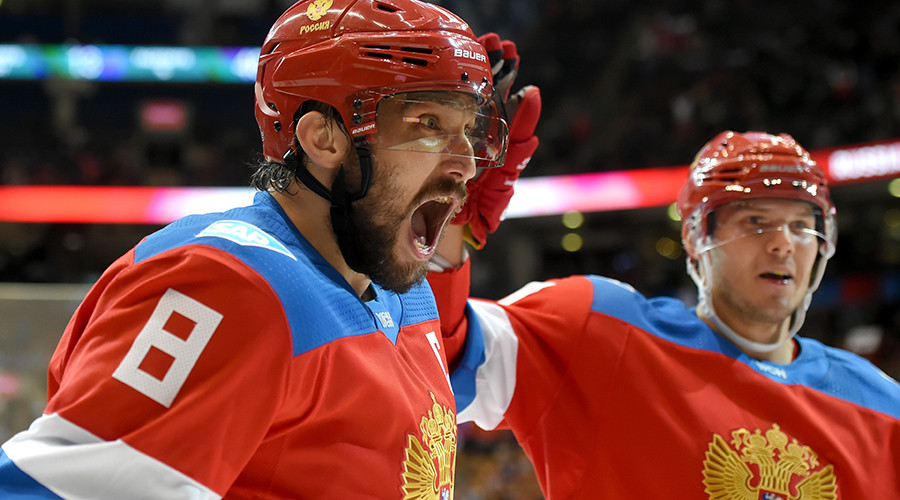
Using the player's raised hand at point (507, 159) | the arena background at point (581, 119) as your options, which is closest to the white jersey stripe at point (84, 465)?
the player's raised hand at point (507, 159)

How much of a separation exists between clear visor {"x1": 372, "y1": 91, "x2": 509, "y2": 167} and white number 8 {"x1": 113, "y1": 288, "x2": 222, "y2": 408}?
45 cm

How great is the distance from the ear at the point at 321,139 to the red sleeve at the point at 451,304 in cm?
54

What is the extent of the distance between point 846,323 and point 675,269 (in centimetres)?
244

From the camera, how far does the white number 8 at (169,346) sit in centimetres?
99

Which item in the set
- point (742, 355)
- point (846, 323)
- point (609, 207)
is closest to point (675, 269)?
point (609, 207)

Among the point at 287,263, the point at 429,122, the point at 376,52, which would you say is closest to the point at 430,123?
the point at 429,122

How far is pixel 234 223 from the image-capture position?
1211mm

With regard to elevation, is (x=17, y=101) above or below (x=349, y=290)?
below

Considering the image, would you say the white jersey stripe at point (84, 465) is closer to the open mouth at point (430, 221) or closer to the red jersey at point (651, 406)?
the open mouth at point (430, 221)

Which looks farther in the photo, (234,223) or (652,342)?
(652,342)

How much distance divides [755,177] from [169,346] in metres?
1.65

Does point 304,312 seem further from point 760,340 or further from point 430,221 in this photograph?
point 760,340

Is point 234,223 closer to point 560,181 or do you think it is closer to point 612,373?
point 612,373

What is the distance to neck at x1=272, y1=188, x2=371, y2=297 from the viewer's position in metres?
1.38
